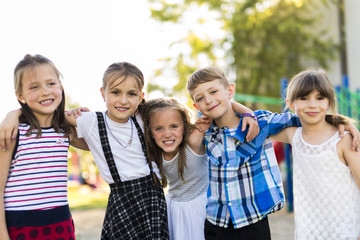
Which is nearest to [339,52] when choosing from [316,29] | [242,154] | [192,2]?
[316,29]

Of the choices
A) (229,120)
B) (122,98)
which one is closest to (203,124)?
(229,120)

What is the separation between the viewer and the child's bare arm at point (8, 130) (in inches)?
91.5

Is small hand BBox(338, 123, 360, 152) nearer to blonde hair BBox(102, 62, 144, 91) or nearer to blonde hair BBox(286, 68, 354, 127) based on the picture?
blonde hair BBox(286, 68, 354, 127)

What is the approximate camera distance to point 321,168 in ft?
Result: 7.61

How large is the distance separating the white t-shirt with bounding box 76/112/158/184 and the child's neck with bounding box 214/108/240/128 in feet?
1.92

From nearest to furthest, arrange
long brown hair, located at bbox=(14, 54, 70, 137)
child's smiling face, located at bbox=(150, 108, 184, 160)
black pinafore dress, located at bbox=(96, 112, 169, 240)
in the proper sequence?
long brown hair, located at bbox=(14, 54, 70, 137) < black pinafore dress, located at bbox=(96, 112, 169, 240) < child's smiling face, located at bbox=(150, 108, 184, 160)

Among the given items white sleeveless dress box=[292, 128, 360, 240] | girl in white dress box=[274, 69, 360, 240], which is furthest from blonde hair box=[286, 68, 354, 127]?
white sleeveless dress box=[292, 128, 360, 240]

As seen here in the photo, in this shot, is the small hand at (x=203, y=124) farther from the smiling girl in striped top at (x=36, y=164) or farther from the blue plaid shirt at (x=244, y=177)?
the smiling girl in striped top at (x=36, y=164)

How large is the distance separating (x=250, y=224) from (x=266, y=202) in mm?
170

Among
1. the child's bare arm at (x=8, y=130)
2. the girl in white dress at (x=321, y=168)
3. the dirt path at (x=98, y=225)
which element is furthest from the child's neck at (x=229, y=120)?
the dirt path at (x=98, y=225)

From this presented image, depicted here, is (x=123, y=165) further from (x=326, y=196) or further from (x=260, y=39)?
(x=260, y=39)

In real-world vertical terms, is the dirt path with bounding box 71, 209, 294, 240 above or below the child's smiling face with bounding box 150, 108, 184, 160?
below

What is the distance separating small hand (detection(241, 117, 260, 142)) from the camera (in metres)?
2.57

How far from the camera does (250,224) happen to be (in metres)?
2.54
